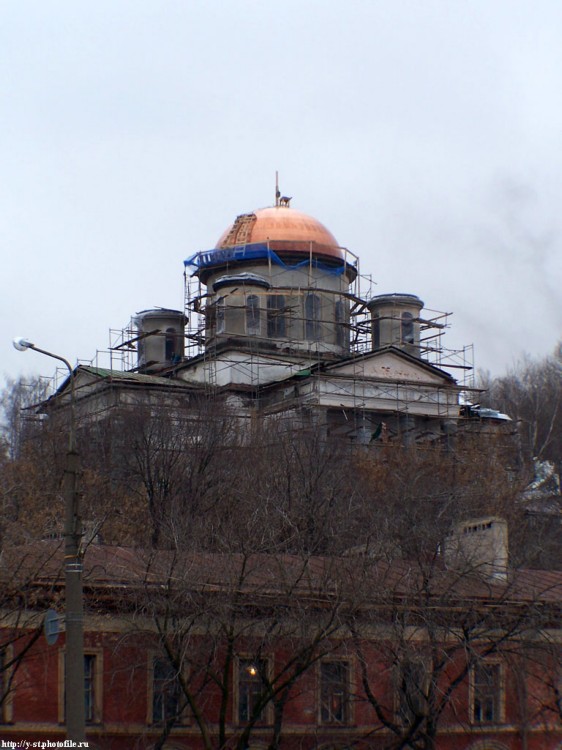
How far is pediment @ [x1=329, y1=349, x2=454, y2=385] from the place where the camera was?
6550cm

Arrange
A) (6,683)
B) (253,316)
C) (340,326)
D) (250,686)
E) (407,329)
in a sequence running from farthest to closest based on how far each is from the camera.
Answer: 1. (407,329)
2. (340,326)
3. (253,316)
4. (250,686)
5. (6,683)

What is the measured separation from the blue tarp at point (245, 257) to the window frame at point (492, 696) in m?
42.4

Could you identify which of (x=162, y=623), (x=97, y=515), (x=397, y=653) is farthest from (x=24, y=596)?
(x=97, y=515)

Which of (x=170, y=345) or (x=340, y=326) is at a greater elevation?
(x=340, y=326)

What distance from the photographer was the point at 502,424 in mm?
71000

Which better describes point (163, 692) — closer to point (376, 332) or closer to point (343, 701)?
point (343, 701)

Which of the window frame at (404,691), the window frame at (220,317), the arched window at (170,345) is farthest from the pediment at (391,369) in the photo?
→ the window frame at (404,691)

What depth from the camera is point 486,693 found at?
2959 centimetres

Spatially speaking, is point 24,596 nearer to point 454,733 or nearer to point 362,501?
point 454,733

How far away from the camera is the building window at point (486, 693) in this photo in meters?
28.8

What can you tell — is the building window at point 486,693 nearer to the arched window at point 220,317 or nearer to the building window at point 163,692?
the building window at point 163,692

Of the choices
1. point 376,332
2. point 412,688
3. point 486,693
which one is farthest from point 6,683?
point 376,332

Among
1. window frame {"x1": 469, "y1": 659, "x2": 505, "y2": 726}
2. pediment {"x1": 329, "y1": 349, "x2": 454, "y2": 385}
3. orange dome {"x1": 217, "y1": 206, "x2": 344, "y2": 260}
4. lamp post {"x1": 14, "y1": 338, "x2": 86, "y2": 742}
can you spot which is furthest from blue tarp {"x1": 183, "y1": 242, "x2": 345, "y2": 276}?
lamp post {"x1": 14, "y1": 338, "x2": 86, "y2": 742}

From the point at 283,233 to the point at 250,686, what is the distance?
4561 centimetres
